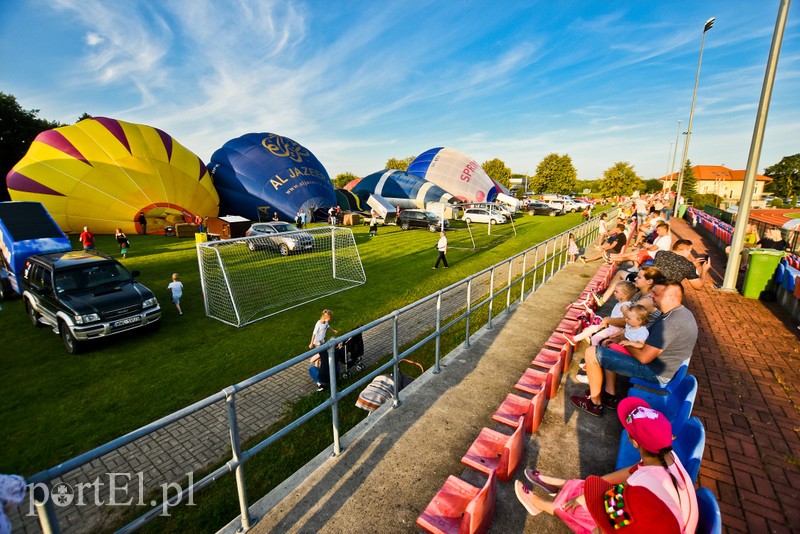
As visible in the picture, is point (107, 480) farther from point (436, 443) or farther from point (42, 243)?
point (42, 243)

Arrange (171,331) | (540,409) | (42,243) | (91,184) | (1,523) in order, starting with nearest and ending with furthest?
(1,523) < (540,409) < (171,331) < (42,243) < (91,184)

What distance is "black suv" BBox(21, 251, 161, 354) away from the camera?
7477 millimetres

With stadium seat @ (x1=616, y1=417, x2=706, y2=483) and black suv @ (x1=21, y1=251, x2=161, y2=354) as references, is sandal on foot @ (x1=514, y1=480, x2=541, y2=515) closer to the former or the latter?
stadium seat @ (x1=616, y1=417, x2=706, y2=483)

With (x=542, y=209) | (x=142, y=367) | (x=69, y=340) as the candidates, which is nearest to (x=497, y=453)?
(x=142, y=367)

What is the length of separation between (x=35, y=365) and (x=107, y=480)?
15.7 feet

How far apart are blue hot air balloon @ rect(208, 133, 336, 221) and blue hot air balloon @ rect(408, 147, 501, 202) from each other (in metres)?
16.3

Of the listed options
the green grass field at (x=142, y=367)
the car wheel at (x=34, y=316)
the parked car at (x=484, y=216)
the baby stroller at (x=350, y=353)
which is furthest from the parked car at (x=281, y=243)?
the parked car at (x=484, y=216)

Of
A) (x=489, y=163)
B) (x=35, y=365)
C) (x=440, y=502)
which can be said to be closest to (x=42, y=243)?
(x=35, y=365)

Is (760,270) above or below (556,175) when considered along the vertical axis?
below

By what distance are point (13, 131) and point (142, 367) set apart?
42873 mm

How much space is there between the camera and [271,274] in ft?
46.2

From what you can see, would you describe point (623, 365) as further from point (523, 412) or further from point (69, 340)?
point (69, 340)

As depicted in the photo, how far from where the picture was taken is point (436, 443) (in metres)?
3.98

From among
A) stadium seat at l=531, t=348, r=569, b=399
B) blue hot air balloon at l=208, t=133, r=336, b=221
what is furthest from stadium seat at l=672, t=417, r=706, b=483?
blue hot air balloon at l=208, t=133, r=336, b=221
